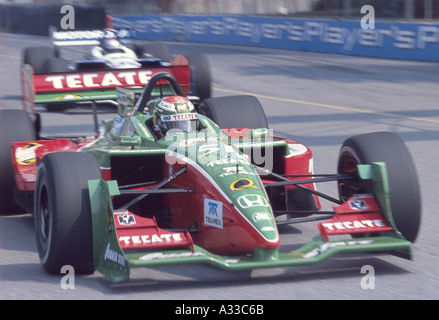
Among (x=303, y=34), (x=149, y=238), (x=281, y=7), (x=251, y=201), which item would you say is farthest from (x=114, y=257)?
(x=281, y=7)

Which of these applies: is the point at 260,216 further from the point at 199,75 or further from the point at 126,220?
the point at 199,75

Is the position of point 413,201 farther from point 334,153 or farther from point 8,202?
point 334,153

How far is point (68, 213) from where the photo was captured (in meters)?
5.66

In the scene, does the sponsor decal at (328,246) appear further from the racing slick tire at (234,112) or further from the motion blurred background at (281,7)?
the motion blurred background at (281,7)

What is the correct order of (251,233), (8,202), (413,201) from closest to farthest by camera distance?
(251,233) < (413,201) < (8,202)

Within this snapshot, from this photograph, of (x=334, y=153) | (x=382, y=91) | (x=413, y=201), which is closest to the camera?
(x=413, y=201)

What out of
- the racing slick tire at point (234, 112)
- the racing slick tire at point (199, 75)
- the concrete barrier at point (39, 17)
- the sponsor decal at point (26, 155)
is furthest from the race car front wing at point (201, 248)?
the concrete barrier at point (39, 17)

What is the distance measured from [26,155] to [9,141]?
1.24 ft

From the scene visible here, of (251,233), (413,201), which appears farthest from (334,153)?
(251,233)

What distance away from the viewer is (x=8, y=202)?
25.2 ft

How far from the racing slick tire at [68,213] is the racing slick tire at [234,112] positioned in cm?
271

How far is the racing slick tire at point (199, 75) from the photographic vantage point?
13594mm

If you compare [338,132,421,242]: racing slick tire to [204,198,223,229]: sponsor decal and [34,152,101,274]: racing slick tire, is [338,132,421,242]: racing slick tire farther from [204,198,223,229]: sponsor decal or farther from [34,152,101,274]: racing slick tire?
[34,152,101,274]: racing slick tire
